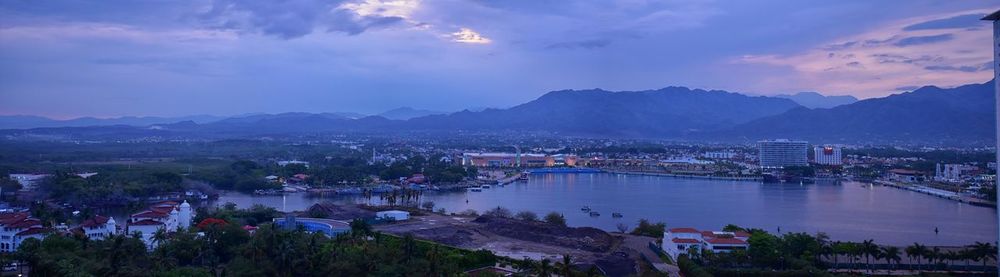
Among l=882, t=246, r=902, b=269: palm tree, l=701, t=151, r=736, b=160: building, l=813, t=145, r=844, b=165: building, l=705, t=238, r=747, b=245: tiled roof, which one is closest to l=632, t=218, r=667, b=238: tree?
l=705, t=238, r=747, b=245: tiled roof

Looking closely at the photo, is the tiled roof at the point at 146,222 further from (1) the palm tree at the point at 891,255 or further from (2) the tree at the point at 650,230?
(1) the palm tree at the point at 891,255

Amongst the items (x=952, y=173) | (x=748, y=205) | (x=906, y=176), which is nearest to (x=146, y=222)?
(x=748, y=205)

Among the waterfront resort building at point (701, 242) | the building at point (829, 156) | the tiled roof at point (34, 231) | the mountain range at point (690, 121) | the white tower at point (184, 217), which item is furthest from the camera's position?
the mountain range at point (690, 121)

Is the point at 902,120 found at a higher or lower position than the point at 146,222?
higher

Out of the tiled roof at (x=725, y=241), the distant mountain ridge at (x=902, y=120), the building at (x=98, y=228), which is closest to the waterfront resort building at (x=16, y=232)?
the building at (x=98, y=228)

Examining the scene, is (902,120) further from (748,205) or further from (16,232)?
(16,232)
